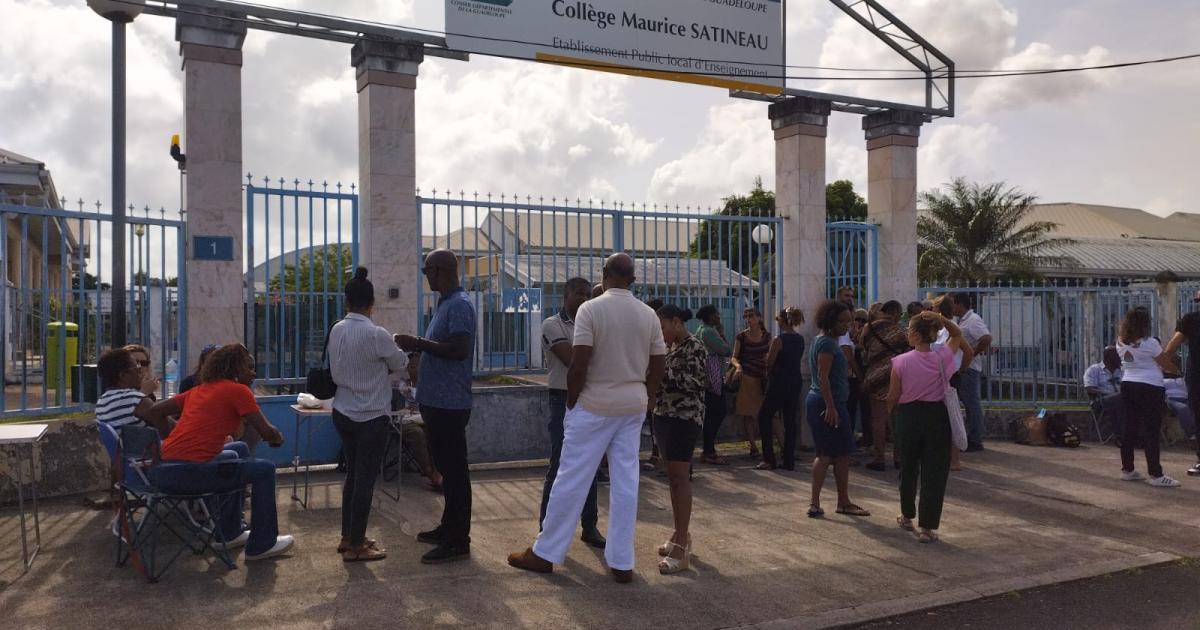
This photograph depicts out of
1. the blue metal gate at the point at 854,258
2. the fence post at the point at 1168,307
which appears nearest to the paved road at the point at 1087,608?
the blue metal gate at the point at 854,258

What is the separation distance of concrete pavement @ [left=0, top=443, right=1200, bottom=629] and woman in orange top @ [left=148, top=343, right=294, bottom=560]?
0.33m

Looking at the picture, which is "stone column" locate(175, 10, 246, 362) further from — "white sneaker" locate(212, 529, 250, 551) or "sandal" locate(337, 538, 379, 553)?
"sandal" locate(337, 538, 379, 553)

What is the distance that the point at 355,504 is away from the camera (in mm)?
5820

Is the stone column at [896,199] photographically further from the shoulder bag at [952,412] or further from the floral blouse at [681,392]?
the floral blouse at [681,392]

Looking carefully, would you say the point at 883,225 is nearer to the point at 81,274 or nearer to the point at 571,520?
the point at 571,520

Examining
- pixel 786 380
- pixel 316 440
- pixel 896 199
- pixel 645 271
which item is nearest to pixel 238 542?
pixel 316 440

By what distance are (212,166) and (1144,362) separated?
341 inches

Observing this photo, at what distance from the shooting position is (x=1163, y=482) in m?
9.05

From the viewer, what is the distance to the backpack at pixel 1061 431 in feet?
38.6

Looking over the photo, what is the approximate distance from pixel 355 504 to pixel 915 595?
10.8ft

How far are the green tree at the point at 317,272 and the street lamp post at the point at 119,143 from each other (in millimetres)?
1454

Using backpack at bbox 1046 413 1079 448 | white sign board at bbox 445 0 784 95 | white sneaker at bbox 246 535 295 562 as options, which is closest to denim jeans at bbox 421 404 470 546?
white sneaker at bbox 246 535 295 562

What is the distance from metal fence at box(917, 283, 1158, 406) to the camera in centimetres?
1321

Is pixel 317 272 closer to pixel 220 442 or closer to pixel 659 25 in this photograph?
pixel 220 442
